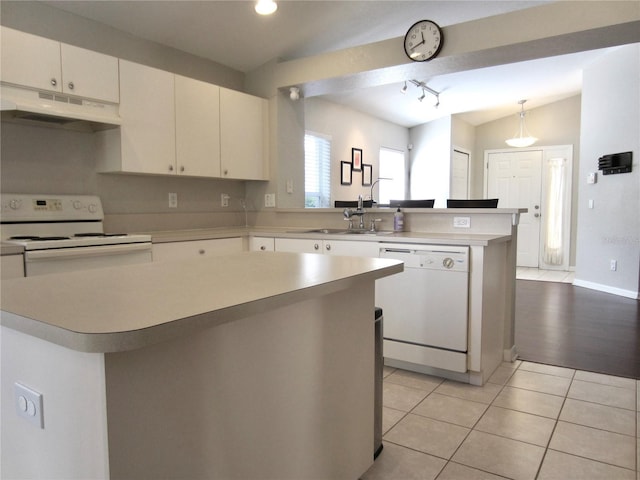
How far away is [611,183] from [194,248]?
5138mm

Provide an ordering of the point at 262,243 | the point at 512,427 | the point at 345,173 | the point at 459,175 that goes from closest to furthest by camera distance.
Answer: the point at 512,427 → the point at 262,243 → the point at 345,173 → the point at 459,175

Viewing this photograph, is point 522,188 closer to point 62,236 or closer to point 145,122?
point 145,122

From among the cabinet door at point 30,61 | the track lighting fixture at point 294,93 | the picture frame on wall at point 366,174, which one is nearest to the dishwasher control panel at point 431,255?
the track lighting fixture at point 294,93

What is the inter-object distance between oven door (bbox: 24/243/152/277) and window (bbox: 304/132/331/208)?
121 inches

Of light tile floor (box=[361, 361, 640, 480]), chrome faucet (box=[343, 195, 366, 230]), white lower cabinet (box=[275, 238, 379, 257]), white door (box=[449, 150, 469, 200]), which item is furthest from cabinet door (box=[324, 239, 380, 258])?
white door (box=[449, 150, 469, 200])

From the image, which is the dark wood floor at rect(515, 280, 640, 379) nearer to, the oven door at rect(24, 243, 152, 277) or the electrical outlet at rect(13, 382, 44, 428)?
the oven door at rect(24, 243, 152, 277)

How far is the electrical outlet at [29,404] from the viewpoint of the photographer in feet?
3.11

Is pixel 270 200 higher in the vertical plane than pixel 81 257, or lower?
higher

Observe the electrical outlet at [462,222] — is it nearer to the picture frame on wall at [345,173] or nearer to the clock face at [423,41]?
the clock face at [423,41]

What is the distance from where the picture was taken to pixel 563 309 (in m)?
4.59

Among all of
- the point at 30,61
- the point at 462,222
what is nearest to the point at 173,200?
the point at 30,61

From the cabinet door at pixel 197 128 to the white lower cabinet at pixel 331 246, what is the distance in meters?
0.90

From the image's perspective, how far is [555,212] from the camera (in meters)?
7.62

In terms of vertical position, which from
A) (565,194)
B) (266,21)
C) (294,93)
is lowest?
(565,194)
